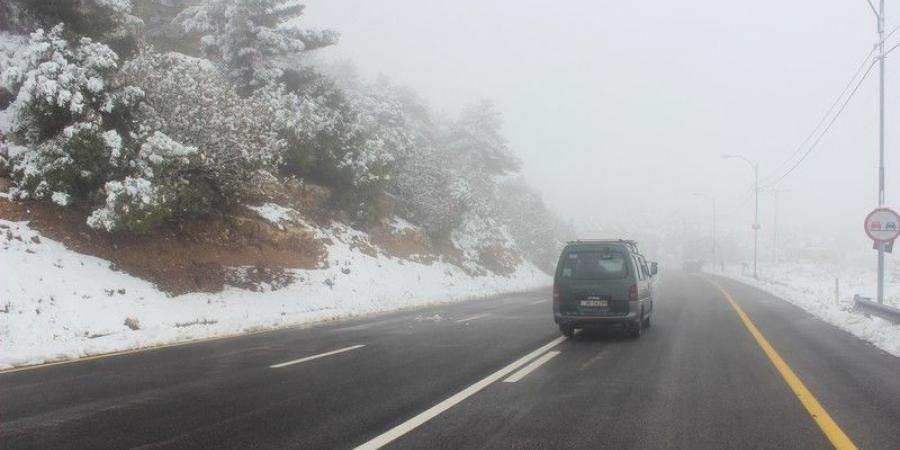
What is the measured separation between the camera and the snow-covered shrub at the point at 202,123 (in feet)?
56.4

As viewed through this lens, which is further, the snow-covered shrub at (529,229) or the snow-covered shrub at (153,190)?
the snow-covered shrub at (529,229)

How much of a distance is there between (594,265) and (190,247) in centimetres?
1133

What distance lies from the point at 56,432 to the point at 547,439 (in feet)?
14.3

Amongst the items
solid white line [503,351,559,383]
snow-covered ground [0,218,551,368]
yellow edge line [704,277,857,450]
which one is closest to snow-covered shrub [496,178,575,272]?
snow-covered ground [0,218,551,368]

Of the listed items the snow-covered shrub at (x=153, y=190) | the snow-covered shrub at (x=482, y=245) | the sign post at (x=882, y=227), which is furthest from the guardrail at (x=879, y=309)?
the snow-covered shrub at (x=482, y=245)

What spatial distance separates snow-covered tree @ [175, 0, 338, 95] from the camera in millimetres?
26141

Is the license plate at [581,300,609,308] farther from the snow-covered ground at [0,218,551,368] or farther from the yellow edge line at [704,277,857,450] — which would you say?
the snow-covered ground at [0,218,551,368]

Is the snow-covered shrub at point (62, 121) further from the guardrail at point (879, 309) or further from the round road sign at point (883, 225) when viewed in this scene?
the round road sign at point (883, 225)

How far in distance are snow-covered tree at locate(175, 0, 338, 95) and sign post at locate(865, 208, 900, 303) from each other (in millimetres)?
21779

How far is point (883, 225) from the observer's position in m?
16.6

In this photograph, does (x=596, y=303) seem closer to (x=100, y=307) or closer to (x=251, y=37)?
(x=100, y=307)

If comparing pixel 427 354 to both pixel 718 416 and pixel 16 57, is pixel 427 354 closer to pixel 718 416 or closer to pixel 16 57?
pixel 718 416

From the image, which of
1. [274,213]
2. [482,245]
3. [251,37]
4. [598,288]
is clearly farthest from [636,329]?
[482,245]

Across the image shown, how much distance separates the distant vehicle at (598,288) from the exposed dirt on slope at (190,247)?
971 centimetres
